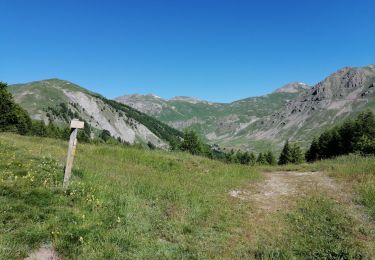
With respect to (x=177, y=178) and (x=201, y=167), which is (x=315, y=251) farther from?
(x=201, y=167)

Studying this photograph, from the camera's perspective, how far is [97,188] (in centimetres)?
1355

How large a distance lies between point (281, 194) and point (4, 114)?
62.5 m

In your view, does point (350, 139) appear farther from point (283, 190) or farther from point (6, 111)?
point (6, 111)

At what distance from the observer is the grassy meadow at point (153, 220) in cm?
969

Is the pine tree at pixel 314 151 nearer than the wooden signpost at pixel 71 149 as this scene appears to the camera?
No

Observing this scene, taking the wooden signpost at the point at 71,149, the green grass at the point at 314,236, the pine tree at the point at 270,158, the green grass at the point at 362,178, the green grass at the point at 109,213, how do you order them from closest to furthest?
the green grass at the point at 109,213
the green grass at the point at 314,236
the wooden signpost at the point at 71,149
the green grass at the point at 362,178
the pine tree at the point at 270,158

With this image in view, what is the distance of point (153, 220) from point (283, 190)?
9084 millimetres

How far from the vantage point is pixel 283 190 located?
18.8 meters

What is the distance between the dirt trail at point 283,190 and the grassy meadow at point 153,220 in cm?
72

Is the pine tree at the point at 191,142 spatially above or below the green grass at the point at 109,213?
above

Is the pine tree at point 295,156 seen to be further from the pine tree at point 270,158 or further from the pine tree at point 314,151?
the pine tree at point 270,158

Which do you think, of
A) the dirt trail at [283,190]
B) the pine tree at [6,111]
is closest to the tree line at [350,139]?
the dirt trail at [283,190]

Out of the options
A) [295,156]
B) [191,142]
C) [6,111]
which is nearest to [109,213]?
[6,111]

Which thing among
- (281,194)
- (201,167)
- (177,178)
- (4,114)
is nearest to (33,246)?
(177,178)
